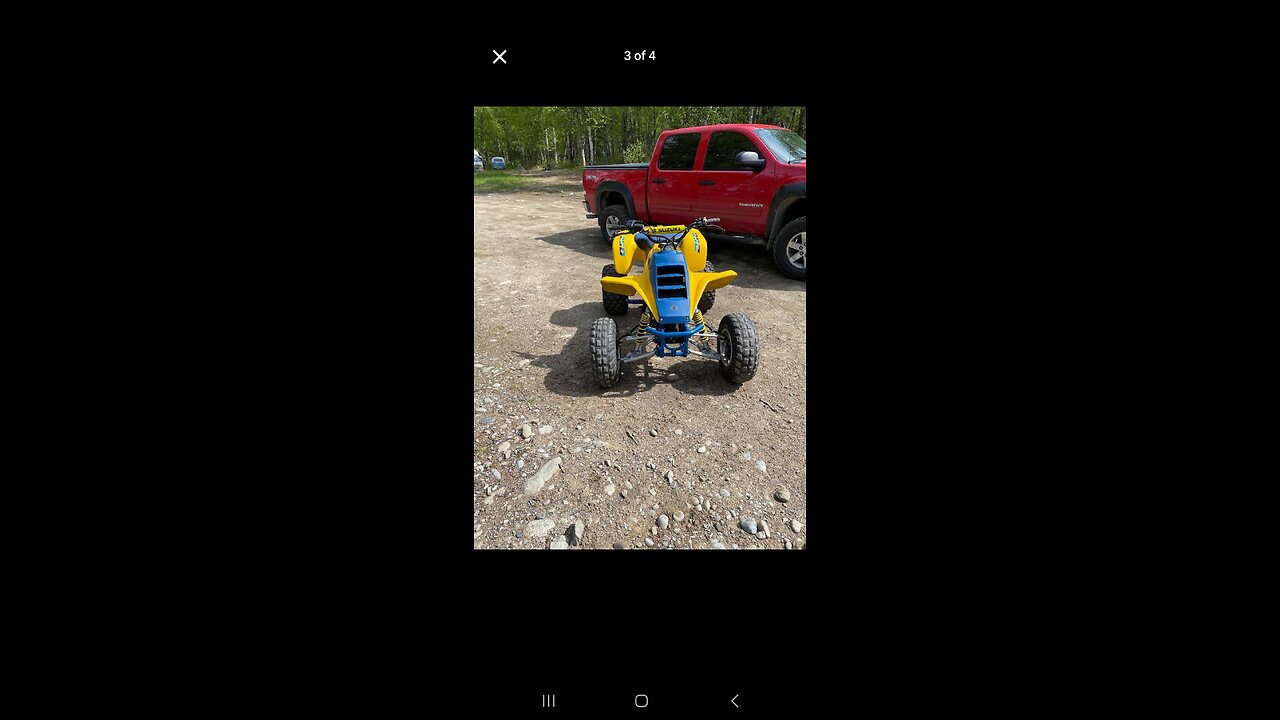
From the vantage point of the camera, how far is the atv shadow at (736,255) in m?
6.08


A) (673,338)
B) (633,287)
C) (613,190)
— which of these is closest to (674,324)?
(673,338)

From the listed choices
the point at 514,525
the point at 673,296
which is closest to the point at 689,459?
the point at 514,525

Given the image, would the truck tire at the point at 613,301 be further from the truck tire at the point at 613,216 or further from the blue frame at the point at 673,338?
the truck tire at the point at 613,216

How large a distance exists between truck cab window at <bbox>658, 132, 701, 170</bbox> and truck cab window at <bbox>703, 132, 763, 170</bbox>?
0.87ft

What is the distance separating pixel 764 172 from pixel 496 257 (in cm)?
428

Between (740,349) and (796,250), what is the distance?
3176 mm

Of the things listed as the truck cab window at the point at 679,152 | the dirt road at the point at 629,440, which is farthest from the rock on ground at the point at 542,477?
the truck cab window at the point at 679,152

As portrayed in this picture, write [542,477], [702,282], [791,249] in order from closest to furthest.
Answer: [542,477], [702,282], [791,249]

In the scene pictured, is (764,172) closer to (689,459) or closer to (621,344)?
(621,344)

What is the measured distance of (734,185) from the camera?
6.21m

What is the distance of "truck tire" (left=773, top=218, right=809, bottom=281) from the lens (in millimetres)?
5809

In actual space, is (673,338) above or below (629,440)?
above

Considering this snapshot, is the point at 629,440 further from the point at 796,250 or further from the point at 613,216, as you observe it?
the point at 613,216

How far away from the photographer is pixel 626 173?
766cm
